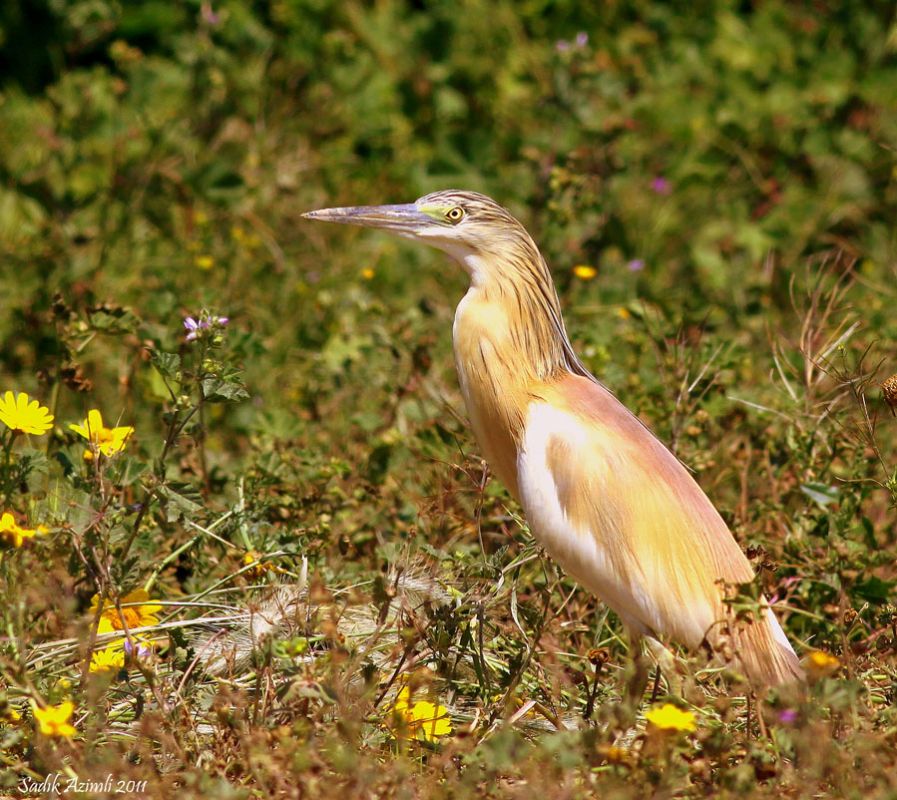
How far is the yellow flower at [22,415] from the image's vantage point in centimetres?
317

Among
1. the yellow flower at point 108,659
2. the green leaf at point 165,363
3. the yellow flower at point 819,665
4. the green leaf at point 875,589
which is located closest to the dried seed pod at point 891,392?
the green leaf at point 875,589

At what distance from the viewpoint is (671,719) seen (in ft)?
8.32

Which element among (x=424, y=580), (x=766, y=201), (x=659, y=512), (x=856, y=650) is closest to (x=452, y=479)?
(x=424, y=580)

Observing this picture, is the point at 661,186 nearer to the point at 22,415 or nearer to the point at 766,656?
the point at 766,656

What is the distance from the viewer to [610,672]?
3510 millimetres

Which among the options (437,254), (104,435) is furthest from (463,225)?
(437,254)

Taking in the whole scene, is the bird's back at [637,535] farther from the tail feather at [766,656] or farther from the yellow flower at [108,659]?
the yellow flower at [108,659]

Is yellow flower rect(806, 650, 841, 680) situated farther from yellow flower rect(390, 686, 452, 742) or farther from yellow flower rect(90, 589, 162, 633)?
yellow flower rect(90, 589, 162, 633)

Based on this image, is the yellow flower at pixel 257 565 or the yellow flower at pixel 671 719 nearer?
the yellow flower at pixel 671 719

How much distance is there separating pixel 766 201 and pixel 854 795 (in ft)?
13.6

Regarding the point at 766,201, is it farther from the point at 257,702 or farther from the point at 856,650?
the point at 257,702

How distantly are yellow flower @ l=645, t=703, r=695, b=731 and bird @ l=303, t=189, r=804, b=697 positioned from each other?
16.3 inches

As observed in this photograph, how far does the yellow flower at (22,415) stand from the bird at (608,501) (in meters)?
1.05

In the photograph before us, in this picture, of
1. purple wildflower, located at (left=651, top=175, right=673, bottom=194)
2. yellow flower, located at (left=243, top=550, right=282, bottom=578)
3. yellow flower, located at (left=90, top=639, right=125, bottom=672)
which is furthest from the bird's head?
purple wildflower, located at (left=651, top=175, right=673, bottom=194)
